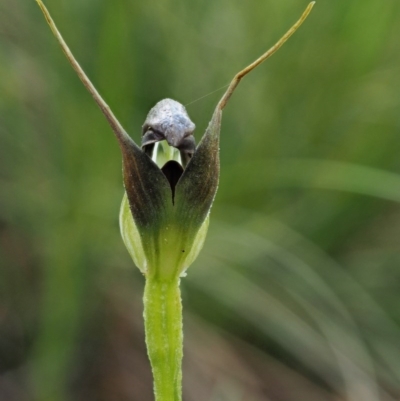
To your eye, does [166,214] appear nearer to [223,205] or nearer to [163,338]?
[163,338]

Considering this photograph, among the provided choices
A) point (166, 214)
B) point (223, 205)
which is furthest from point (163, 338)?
point (223, 205)

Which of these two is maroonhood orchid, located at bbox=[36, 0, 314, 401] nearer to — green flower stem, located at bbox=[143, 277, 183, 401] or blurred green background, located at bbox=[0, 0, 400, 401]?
green flower stem, located at bbox=[143, 277, 183, 401]

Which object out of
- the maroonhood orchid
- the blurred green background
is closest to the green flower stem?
Result: the maroonhood orchid

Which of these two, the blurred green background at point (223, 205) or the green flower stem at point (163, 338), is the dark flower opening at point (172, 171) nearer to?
the green flower stem at point (163, 338)

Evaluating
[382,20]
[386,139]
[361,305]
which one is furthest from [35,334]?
[382,20]

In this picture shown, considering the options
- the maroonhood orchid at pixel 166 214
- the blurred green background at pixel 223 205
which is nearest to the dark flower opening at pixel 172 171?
the maroonhood orchid at pixel 166 214

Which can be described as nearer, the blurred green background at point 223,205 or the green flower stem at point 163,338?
the green flower stem at point 163,338

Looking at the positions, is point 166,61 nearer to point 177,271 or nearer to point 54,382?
point 54,382
